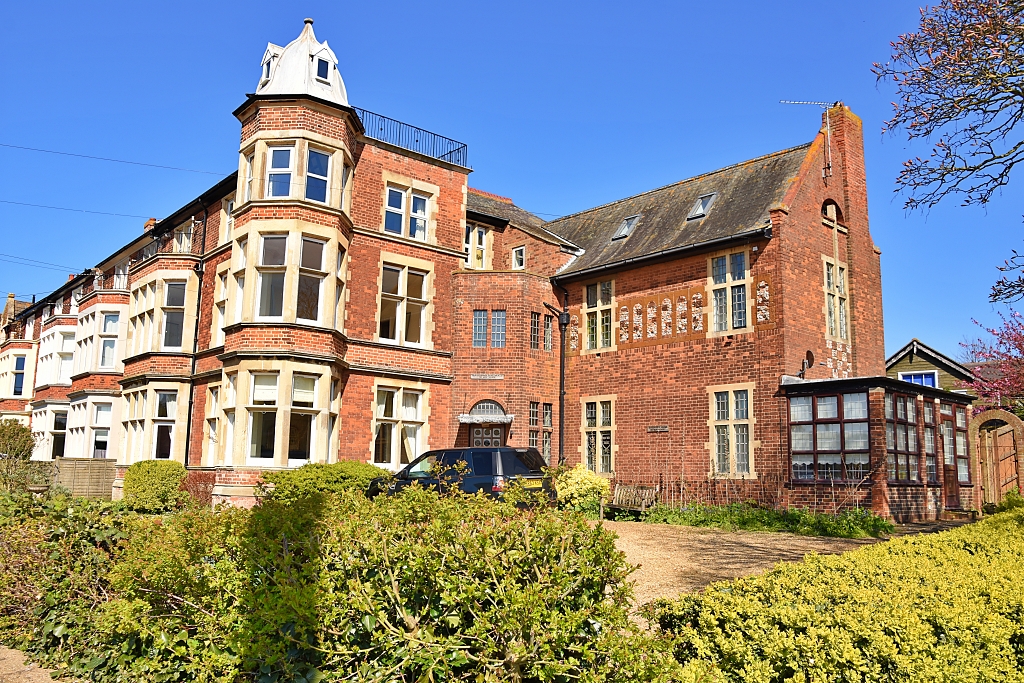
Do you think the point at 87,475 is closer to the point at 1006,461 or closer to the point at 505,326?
the point at 505,326

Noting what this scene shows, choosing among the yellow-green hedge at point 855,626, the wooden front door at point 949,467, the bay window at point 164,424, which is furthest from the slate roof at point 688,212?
the yellow-green hedge at point 855,626

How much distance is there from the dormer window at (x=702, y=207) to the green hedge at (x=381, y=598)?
19562 millimetres

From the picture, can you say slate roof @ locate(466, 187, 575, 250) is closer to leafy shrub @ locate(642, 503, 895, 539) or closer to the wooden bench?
the wooden bench

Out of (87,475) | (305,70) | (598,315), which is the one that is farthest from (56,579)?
(87,475)

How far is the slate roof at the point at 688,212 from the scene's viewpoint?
22.0 meters

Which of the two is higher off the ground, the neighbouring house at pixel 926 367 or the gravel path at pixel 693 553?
the neighbouring house at pixel 926 367

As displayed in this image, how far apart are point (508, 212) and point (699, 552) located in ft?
60.7

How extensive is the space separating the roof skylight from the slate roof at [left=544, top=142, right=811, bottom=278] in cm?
20

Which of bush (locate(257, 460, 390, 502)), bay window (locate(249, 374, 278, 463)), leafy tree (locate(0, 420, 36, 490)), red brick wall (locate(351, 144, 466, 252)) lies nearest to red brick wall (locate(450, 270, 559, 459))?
red brick wall (locate(351, 144, 466, 252))

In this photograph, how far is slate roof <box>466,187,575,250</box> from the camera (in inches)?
1065

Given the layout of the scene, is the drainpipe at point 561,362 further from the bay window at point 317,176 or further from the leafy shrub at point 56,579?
the leafy shrub at point 56,579

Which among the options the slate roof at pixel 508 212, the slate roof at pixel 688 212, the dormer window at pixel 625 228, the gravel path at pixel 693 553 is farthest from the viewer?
the slate roof at pixel 508 212

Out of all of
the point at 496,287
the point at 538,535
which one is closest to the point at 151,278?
the point at 496,287

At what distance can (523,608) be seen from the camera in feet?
15.6
